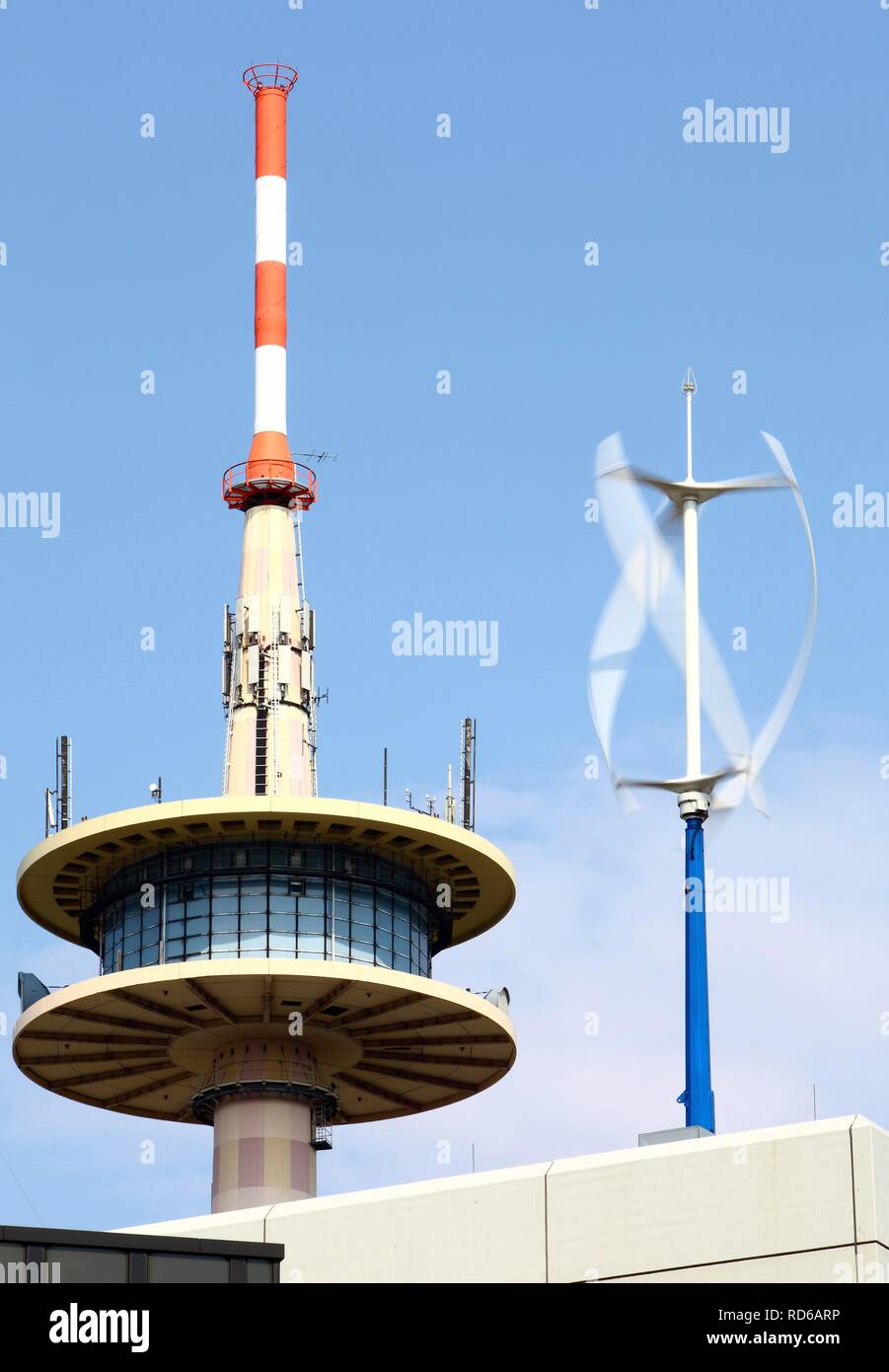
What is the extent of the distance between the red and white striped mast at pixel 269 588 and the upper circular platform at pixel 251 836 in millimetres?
4434

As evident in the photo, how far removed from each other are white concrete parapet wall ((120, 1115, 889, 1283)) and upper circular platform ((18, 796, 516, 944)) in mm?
30390

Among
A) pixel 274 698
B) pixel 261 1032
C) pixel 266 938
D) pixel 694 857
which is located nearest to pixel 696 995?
pixel 694 857

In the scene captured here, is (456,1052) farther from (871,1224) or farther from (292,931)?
(871,1224)

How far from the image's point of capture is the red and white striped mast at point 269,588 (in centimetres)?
9519

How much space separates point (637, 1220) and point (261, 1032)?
40.0 m

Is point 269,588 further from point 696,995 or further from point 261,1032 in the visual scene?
point 696,995

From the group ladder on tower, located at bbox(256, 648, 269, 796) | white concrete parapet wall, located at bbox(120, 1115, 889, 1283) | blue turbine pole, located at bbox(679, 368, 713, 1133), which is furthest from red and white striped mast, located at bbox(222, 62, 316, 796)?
white concrete parapet wall, located at bbox(120, 1115, 889, 1283)

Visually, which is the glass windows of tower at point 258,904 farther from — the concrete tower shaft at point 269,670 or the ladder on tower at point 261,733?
the ladder on tower at point 261,733

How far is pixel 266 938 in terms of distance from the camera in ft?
296

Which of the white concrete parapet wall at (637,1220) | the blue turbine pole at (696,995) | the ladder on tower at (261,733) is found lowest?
the white concrete parapet wall at (637,1220)

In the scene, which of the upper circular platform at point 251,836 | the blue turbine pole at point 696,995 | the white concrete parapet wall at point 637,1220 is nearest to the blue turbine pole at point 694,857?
the blue turbine pole at point 696,995

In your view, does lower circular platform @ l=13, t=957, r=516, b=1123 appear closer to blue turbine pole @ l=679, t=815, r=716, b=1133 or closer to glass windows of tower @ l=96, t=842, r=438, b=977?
glass windows of tower @ l=96, t=842, r=438, b=977
